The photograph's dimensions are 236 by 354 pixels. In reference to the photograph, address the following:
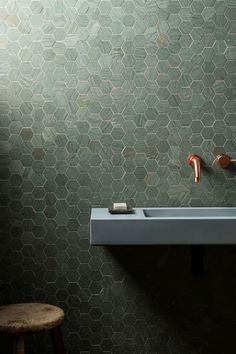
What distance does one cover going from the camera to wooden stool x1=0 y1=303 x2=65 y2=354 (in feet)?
8.97

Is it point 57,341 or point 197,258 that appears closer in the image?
point 57,341

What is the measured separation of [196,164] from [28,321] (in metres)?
1.10

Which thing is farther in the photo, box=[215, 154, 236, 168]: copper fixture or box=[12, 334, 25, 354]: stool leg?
box=[215, 154, 236, 168]: copper fixture

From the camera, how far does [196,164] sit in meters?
3.22

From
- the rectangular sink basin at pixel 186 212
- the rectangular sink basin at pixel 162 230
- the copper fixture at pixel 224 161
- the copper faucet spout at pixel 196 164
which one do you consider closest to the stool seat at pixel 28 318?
the rectangular sink basin at pixel 162 230

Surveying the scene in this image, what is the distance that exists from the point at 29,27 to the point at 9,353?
65.3 inches

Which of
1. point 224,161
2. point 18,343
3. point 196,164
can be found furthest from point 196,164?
point 18,343

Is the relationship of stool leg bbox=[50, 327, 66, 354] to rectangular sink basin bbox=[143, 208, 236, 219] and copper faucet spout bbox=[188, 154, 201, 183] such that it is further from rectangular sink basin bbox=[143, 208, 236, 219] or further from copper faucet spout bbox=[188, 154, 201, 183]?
copper faucet spout bbox=[188, 154, 201, 183]

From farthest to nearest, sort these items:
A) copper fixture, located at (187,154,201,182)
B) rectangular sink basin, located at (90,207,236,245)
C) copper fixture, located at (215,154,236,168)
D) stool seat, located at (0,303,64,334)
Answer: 1. copper fixture, located at (215,154,236,168)
2. copper fixture, located at (187,154,201,182)
3. rectangular sink basin, located at (90,207,236,245)
4. stool seat, located at (0,303,64,334)

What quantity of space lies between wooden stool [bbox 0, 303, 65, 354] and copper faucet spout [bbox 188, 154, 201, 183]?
35.6 inches

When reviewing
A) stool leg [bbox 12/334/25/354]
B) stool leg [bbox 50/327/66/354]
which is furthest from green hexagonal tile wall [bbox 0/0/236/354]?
stool leg [bbox 12/334/25/354]

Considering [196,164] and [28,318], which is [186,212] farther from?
[28,318]

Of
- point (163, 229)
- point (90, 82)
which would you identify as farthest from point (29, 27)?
point (163, 229)

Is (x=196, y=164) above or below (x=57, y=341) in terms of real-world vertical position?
→ above
